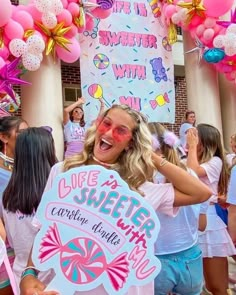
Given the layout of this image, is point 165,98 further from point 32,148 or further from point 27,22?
point 32,148

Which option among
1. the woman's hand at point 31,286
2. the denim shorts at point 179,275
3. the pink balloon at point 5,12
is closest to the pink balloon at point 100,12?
the pink balloon at point 5,12

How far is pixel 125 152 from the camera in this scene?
1759 millimetres

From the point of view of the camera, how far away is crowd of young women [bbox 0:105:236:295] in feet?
5.64

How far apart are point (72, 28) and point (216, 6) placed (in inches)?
82.6

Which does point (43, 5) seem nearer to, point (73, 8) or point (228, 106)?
point (73, 8)

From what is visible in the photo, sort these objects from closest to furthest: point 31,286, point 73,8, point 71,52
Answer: point 31,286
point 73,8
point 71,52

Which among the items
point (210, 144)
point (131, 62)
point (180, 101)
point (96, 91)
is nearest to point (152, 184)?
point (210, 144)

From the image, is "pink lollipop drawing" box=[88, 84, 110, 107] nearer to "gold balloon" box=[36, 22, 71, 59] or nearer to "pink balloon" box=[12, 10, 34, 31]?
"gold balloon" box=[36, 22, 71, 59]

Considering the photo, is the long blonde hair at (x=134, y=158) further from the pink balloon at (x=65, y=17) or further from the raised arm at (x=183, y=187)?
the pink balloon at (x=65, y=17)

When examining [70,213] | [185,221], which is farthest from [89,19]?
[70,213]

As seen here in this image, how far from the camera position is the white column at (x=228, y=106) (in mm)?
7375

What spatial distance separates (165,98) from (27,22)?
96.1 inches

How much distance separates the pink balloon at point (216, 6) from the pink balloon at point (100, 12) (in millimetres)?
1405

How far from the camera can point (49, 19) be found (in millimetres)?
5242
